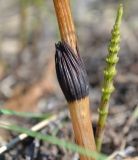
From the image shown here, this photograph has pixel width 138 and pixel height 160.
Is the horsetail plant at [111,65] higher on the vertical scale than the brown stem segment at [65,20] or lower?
lower

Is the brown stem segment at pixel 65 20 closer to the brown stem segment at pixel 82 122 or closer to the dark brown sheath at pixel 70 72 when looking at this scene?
the dark brown sheath at pixel 70 72

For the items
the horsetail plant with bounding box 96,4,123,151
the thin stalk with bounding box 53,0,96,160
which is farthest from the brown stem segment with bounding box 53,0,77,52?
the horsetail plant with bounding box 96,4,123,151

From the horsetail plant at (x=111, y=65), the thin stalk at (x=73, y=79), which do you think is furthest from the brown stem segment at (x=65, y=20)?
the horsetail plant at (x=111, y=65)

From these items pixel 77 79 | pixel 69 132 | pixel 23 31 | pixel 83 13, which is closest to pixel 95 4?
pixel 83 13

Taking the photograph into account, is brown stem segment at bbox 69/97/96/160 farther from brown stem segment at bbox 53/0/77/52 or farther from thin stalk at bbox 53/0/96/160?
brown stem segment at bbox 53/0/77/52

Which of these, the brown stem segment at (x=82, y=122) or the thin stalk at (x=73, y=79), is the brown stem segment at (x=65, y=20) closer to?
the thin stalk at (x=73, y=79)

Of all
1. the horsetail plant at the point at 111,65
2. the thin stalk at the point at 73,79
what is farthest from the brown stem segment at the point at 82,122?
the horsetail plant at the point at 111,65

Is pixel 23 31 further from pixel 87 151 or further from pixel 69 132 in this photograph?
pixel 87 151

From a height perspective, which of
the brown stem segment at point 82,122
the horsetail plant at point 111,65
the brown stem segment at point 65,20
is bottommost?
the brown stem segment at point 82,122

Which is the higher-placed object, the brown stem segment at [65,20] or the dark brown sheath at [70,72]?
the brown stem segment at [65,20]
